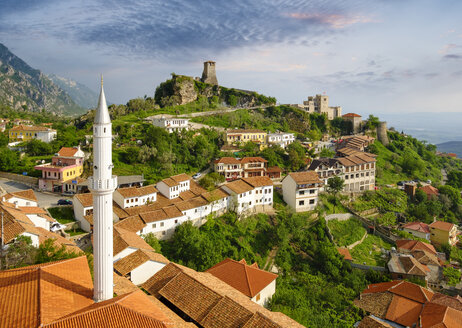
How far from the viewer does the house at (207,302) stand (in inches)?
603

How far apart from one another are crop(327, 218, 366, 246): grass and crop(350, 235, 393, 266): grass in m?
1.10

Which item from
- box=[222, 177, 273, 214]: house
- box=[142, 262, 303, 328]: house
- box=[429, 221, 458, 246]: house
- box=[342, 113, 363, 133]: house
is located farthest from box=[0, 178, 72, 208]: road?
box=[342, 113, 363, 133]: house

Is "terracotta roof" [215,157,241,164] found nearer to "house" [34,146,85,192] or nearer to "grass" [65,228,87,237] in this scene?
"house" [34,146,85,192]

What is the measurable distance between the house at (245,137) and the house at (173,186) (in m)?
20.8

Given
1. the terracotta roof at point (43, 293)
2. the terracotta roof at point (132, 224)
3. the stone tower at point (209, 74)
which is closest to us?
the terracotta roof at point (43, 293)

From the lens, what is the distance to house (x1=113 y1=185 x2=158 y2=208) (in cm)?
3359

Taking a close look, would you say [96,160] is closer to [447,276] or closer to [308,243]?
[308,243]

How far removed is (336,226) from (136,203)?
2678 cm

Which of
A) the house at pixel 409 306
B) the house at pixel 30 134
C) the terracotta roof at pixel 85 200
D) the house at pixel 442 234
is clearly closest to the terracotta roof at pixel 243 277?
the house at pixel 409 306

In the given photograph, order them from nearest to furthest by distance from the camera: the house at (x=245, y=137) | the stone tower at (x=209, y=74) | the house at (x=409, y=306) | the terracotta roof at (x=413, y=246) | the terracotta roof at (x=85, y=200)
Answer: the house at (x=409, y=306) < the terracotta roof at (x=85, y=200) < the terracotta roof at (x=413, y=246) < the house at (x=245, y=137) < the stone tower at (x=209, y=74)

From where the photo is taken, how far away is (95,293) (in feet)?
47.8

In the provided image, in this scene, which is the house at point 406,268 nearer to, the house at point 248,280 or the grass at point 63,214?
the house at point 248,280

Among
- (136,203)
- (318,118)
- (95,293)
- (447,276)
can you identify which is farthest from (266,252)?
(318,118)

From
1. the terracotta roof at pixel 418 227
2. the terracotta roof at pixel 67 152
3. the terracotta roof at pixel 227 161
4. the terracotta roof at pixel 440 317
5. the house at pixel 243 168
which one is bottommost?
the terracotta roof at pixel 440 317
